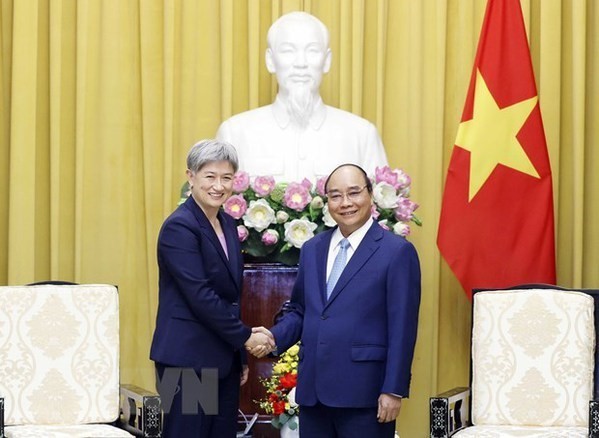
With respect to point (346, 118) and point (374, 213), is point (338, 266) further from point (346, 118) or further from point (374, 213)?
point (346, 118)

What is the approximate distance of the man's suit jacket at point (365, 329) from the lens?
12.0 ft

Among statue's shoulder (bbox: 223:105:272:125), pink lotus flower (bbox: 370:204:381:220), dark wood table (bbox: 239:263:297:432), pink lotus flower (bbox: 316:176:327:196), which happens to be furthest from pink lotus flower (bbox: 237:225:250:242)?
statue's shoulder (bbox: 223:105:272:125)

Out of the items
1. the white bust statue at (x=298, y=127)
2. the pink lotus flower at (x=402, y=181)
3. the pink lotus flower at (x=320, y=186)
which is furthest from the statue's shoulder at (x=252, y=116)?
the pink lotus flower at (x=402, y=181)

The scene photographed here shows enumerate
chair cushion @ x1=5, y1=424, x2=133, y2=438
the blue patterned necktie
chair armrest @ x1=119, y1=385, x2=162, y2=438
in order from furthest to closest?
1. chair cushion @ x1=5, y1=424, x2=133, y2=438
2. chair armrest @ x1=119, y1=385, x2=162, y2=438
3. the blue patterned necktie

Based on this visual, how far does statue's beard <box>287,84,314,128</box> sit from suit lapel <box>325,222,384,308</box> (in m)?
1.75

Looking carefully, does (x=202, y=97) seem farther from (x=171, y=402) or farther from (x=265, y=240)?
(x=171, y=402)

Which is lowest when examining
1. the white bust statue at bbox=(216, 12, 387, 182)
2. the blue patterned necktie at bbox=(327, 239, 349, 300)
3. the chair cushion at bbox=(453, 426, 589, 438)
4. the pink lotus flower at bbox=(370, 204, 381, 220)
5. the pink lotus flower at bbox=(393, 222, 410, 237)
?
the chair cushion at bbox=(453, 426, 589, 438)

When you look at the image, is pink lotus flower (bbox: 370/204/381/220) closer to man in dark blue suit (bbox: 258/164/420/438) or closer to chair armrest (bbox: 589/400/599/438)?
man in dark blue suit (bbox: 258/164/420/438)

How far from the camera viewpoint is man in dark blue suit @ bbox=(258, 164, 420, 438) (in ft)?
12.0

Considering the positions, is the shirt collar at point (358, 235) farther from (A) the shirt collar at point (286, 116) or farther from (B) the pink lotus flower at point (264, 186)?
(A) the shirt collar at point (286, 116)

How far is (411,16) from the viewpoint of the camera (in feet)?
19.9

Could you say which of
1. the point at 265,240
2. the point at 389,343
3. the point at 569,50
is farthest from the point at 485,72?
the point at 389,343

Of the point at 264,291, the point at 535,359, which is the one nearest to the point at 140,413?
the point at 264,291

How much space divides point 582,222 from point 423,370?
1.10m
